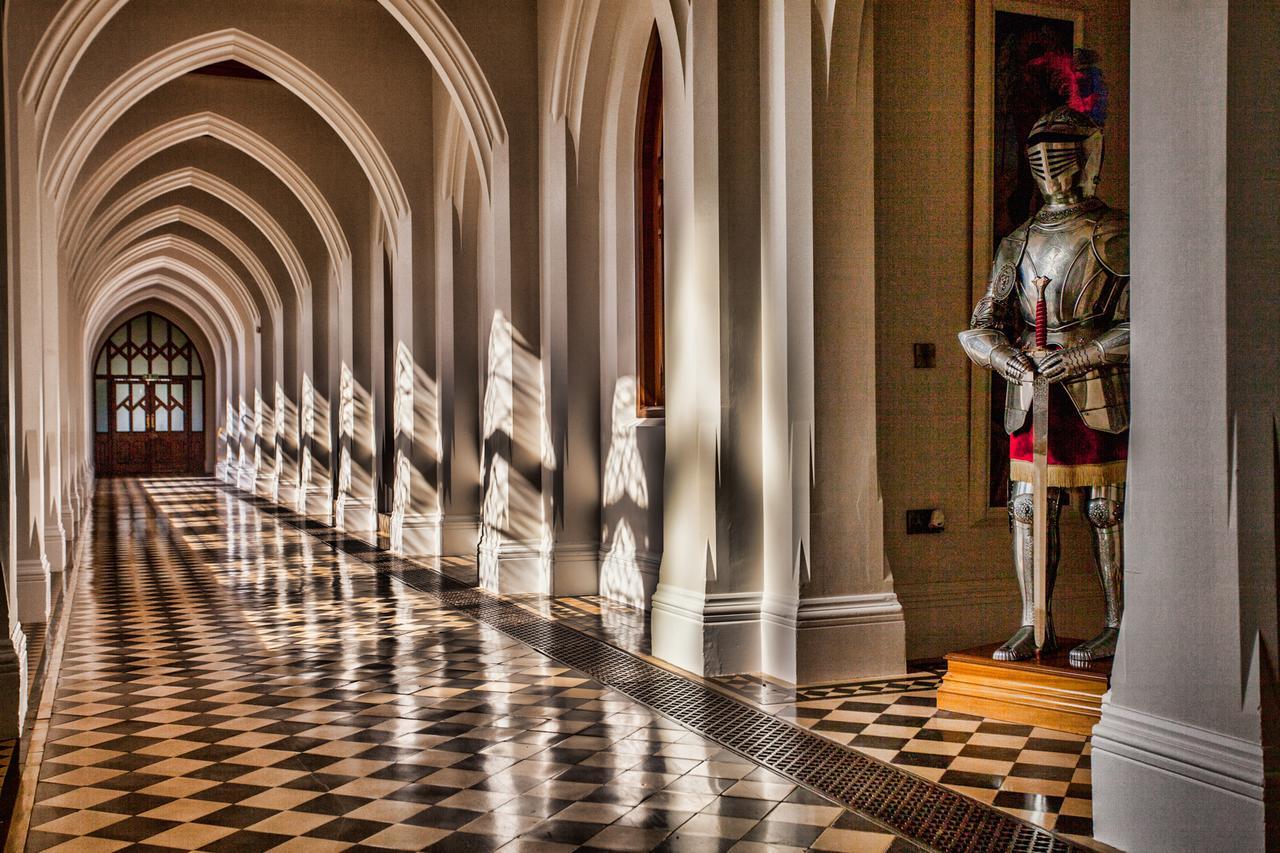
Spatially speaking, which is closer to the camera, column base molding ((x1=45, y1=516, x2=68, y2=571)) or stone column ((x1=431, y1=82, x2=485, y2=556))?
column base molding ((x1=45, y1=516, x2=68, y2=571))

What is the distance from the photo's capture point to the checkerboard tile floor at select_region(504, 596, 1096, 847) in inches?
162

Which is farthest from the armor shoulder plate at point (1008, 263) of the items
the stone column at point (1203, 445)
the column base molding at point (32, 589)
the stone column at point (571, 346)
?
the column base molding at point (32, 589)

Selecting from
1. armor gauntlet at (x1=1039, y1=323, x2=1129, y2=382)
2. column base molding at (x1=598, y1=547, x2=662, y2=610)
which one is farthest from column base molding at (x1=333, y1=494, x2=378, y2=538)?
armor gauntlet at (x1=1039, y1=323, x2=1129, y2=382)

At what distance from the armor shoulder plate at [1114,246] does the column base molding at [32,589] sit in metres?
7.21

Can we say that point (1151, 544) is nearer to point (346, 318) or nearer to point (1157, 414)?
point (1157, 414)

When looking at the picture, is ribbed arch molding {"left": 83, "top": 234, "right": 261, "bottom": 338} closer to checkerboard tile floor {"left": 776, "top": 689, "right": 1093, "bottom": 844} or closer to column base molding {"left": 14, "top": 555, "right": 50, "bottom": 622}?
column base molding {"left": 14, "top": 555, "right": 50, "bottom": 622}

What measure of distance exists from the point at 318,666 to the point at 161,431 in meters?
38.0

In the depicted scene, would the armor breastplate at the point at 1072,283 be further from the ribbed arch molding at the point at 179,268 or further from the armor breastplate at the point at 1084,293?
the ribbed arch molding at the point at 179,268

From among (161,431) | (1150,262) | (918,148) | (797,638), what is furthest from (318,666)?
(161,431)

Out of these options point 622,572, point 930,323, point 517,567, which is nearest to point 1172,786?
point 930,323

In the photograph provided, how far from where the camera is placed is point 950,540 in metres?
6.73

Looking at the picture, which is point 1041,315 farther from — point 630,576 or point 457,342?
point 457,342

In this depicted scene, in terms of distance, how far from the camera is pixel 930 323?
6.70 meters

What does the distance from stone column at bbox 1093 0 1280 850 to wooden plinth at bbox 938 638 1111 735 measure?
1335 millimetres
